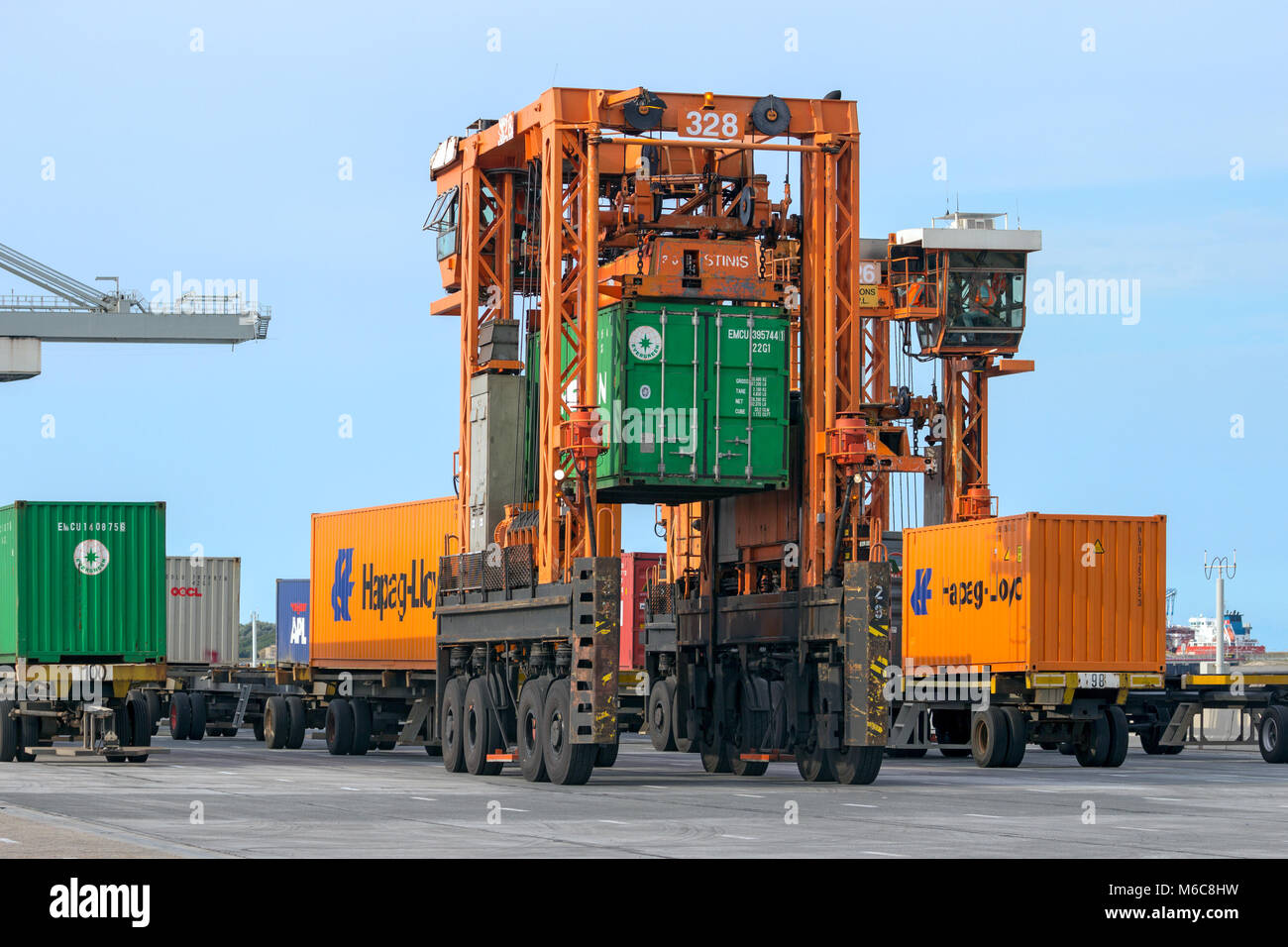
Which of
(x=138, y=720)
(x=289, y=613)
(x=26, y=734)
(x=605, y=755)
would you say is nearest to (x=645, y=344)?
(x=605, y=755)

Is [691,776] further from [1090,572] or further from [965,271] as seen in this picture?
[965,271]

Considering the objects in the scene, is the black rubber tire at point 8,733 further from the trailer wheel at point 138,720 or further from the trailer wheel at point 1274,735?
the trailer wheel at point 1274,735

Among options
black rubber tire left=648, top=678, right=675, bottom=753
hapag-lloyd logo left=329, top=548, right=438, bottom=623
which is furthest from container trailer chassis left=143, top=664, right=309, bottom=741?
black rubber tire left=648, top=678, right=675, bottom=753

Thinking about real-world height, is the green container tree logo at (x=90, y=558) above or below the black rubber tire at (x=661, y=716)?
above

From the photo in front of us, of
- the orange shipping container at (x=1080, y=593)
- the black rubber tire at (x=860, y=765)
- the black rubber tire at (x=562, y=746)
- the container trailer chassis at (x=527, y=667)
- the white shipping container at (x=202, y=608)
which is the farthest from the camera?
the white shipping container at (x=202, y=608)

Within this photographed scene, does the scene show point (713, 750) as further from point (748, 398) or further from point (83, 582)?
point (83, 582)

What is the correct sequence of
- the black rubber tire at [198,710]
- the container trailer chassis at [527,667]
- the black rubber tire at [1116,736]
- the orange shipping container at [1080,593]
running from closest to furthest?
the container trailer chassis at [527,667], the orange shipping container at [1080,593], the black rubber tire at [1116,736], the black rubber tire at [198,710]

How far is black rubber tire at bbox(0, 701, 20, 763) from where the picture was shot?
3177 cm

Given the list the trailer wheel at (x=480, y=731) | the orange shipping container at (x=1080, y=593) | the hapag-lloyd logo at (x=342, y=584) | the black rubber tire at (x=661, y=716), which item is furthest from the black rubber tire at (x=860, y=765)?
the hapag-lloyd logo at (x=342, y=584)

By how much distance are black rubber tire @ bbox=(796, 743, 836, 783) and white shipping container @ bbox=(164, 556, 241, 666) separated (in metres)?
24.0

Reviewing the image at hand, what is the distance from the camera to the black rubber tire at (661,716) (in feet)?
119

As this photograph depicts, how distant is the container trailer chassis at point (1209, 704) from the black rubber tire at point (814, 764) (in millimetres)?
12377

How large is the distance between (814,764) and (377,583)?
13.2 meters
